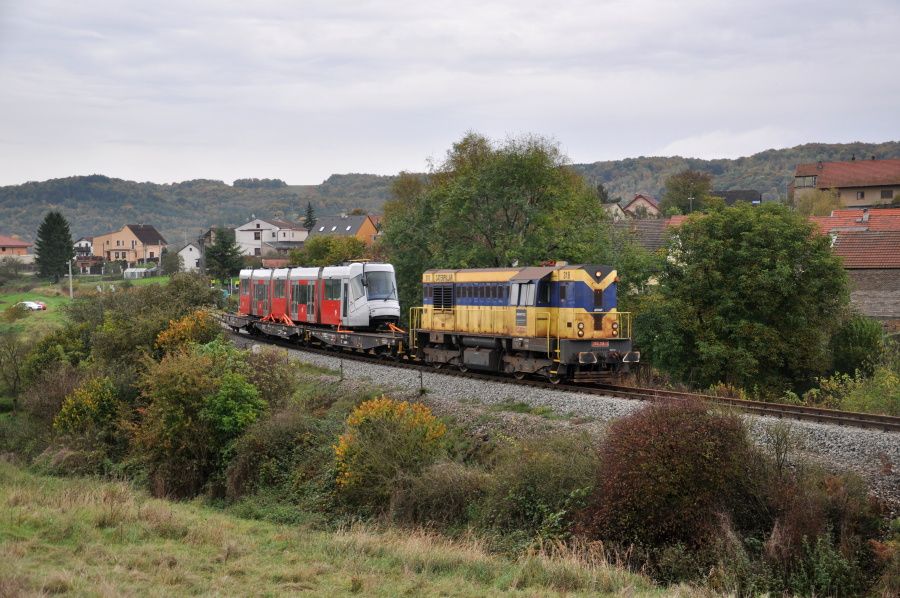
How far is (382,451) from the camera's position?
16.7 m

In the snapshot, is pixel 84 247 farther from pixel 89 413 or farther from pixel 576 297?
pixel 576 297

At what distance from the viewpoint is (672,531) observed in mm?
12281

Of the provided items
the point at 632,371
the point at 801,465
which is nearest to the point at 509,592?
the point at 801,465

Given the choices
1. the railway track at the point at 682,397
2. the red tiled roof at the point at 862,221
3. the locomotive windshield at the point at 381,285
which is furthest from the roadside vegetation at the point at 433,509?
the red tiled roof at the point at 862,221

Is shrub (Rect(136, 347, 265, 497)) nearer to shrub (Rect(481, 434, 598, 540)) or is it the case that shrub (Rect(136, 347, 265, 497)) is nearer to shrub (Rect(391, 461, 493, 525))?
shrub (Rect(391, 461, 493, 525))

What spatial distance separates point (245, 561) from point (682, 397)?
9.22m

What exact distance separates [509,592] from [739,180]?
645 ft

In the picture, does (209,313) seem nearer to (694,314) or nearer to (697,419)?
(694,314)

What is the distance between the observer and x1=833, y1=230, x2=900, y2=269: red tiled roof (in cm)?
4169

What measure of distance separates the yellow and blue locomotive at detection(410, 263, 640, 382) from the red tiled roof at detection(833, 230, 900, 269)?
880 inches

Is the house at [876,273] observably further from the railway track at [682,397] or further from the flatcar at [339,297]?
the railway track at [682,397]

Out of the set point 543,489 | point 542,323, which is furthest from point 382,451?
point 542,323

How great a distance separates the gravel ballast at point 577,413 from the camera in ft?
42.7

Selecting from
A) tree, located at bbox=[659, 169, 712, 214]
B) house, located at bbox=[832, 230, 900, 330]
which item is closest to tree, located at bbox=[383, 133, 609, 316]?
house, located at bbox=[832, 230, 900, 330]
